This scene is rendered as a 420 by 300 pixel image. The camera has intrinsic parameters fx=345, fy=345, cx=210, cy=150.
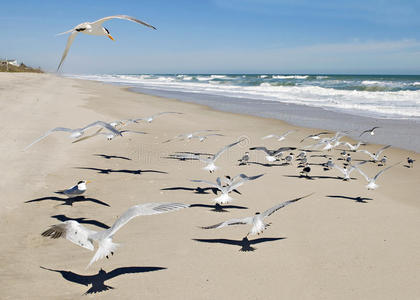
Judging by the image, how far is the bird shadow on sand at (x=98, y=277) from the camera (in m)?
4.11

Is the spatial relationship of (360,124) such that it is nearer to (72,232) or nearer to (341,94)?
(72,232)

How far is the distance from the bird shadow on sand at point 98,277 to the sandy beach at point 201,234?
0.02 meters

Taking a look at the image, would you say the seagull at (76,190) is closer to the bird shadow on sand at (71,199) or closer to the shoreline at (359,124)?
the bird shadow on sand at (71,199)

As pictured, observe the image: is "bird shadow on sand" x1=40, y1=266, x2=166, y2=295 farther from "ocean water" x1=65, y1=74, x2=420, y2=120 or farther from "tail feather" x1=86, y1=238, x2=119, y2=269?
"ocean water" x1=65, y1=74, x2=420, y2=120

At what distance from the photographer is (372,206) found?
22.8 ft

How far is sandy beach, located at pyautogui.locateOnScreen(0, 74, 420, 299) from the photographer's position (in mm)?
4254

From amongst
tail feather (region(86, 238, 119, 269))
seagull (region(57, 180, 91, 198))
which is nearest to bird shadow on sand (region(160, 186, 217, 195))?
seagull (region(57, 180, 91, 198))

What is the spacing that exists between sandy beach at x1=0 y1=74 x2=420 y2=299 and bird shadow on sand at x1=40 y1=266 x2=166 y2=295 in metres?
0.02

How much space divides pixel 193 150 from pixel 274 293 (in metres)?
8.02

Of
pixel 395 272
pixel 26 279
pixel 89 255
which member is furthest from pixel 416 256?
pixel 26 279

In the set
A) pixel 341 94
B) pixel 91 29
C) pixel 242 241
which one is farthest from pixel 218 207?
pixel 341 94

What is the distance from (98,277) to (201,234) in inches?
71.3

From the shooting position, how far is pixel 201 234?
560 centimetres

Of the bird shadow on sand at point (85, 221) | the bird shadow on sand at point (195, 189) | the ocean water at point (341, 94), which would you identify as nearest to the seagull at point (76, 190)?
the bird shadow on sand at point (85, 221)
